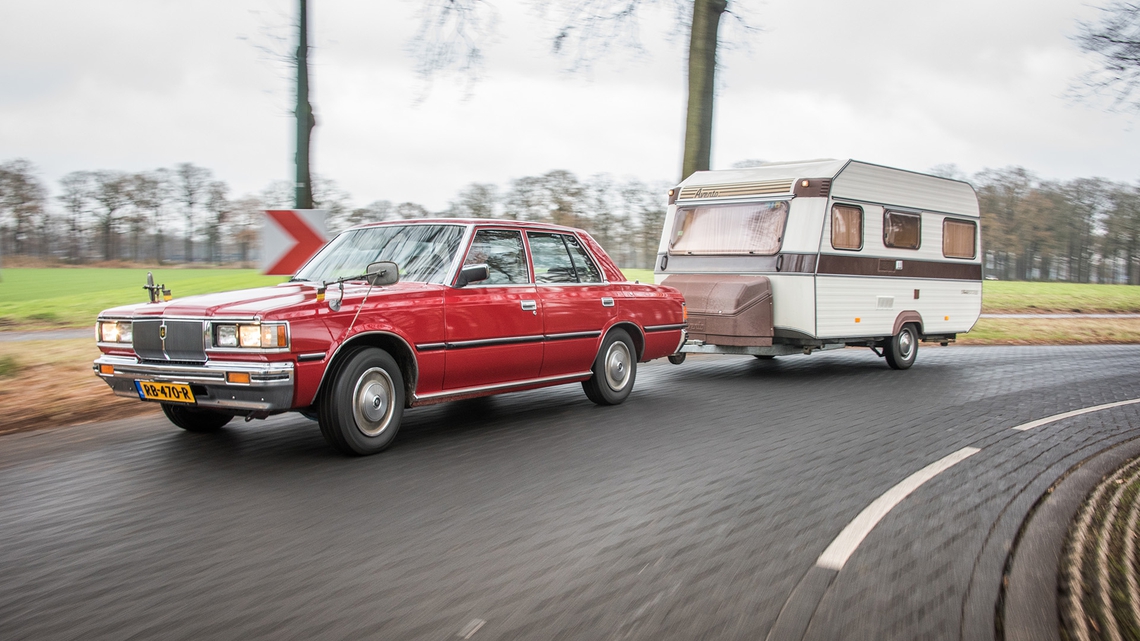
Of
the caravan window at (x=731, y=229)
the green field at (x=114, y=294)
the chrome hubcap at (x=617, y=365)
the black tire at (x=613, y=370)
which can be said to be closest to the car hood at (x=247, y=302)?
the black tire at (x=613, y=370)

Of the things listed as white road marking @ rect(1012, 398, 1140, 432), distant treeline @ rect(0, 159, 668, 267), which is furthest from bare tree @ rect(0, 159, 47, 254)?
white road marking @ rect(1012, 398, 1140, 432)

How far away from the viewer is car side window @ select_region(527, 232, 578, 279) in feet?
26.0

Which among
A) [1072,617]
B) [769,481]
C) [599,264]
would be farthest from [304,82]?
[1072,617]

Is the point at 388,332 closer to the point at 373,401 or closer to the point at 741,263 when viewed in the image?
the point at 373,401

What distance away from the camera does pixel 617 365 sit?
8.76 meters

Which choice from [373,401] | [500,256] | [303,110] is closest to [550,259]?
[500,256]

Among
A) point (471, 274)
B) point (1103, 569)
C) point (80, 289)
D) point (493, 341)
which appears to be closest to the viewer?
point (1103, 569)

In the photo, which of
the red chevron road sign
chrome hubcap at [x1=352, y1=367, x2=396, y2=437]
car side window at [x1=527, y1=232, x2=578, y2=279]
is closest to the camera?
chrome hubcap at [x1=352, y1=367, x2=396, y2=437]

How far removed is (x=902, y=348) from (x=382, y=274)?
30.2ft

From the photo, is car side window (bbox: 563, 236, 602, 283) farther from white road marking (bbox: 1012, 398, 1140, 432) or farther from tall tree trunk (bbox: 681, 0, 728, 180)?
tall tree trunk (bbox: 681, 0, 728, 180)

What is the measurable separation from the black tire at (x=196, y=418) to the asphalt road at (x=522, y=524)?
0.11 meters

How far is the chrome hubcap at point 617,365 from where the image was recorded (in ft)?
28.3

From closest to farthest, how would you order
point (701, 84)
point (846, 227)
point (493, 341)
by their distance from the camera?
point (493, 341), point (846, 227), point (701, 84)

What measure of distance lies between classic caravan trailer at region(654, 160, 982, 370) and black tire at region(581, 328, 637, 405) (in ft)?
4.17
